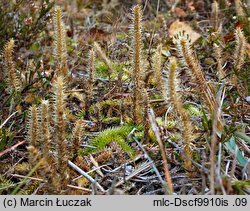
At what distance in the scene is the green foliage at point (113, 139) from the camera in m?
2.36

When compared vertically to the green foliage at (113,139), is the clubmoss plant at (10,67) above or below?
above

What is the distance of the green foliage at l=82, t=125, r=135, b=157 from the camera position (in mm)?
2355

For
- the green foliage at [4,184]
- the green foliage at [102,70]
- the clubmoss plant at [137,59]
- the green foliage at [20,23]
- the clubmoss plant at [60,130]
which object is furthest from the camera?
the green foliage at [102,70]

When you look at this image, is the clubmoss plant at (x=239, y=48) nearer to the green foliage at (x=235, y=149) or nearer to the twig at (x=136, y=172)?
the green foliage at (x=235, y=149)

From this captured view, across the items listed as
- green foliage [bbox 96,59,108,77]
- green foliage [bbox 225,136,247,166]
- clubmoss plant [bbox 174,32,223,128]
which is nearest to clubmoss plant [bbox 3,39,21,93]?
green foliage [bbox 96,59,108,77]

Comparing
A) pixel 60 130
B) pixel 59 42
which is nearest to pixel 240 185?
pixel 60 130

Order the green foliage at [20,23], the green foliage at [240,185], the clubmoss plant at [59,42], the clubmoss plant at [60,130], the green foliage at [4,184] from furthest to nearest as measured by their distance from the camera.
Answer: the green foliage at [20,23], the clubmoss plant at [59,42], the green foliage at [4,184], the clubmoss plant at [60,130], the green foliage at [240,185]

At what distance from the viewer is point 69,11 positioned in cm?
423

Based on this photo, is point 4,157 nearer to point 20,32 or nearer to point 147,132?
point 147,132

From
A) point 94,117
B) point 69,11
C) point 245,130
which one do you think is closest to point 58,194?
point 94,117

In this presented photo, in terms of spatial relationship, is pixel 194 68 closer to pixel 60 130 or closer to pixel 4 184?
pixel 60 130

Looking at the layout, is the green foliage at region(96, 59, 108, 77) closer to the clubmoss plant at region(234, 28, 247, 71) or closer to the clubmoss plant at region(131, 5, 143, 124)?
the clubmoss plant at region(131, 5, 143, 124)

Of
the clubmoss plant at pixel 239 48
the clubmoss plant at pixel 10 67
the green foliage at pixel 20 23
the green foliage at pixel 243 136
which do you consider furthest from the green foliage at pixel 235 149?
the green foliage at pixel 20 23

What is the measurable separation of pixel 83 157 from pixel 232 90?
1121mm
